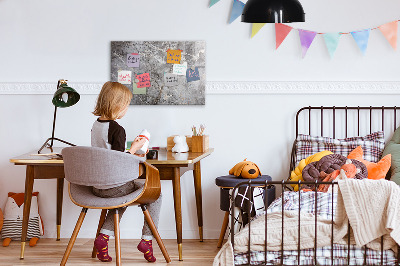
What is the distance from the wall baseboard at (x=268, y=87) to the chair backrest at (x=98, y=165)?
3.99 feet

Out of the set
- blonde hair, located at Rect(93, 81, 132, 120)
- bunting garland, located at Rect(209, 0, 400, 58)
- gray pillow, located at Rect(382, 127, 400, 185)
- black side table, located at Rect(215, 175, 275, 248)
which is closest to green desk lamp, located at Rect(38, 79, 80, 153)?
blonde hair, located at Rect(93, 81, 132, 120)

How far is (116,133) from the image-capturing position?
340 centimetres

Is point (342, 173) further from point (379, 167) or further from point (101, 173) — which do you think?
point (101, 173)

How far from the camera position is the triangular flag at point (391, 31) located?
424cm

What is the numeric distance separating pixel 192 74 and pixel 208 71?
12 cm

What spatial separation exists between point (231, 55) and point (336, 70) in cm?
76

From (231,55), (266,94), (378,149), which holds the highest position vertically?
(231,55)

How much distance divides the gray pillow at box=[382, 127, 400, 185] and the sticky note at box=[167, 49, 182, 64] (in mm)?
1580

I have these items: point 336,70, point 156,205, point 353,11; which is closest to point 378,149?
point 336,70

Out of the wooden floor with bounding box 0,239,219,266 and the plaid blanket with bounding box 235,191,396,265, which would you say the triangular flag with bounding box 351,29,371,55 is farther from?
the wooden floor with bounding box 0,239,219,266

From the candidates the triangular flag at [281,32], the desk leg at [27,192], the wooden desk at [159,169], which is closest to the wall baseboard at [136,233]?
the wooden desk at [159,169]

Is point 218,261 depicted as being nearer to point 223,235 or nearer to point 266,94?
point 223,235

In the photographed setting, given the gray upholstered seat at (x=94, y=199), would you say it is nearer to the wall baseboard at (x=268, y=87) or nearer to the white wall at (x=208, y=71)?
the white wall at (x=208, y=71)

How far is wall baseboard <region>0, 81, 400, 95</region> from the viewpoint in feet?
14.1
